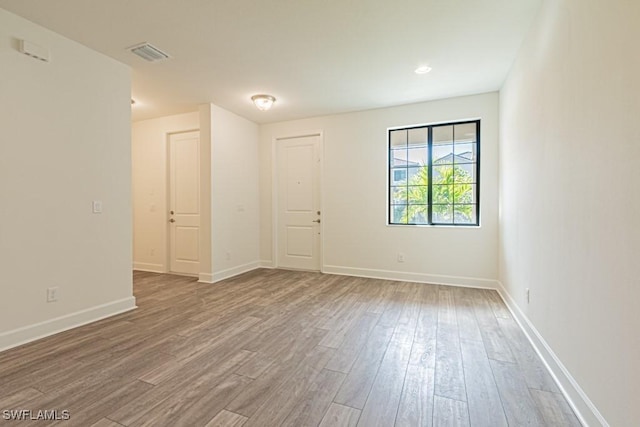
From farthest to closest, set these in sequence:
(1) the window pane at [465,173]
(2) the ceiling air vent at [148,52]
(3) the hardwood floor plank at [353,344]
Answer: (1) the window pane at [465,173] < (2) the ceiling air vent at [148,52] < (3) the hardwood floor plank at [353,344]

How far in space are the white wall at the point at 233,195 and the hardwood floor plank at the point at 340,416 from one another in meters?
3.27

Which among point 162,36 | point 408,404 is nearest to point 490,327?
point 408,404

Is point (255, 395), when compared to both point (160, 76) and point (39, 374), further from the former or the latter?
point (160, 76)

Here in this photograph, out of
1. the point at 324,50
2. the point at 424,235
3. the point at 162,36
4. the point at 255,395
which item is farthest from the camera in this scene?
the point at 424,235

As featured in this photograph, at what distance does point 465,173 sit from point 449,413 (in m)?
3.50

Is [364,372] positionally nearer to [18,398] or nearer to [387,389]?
[387,389]

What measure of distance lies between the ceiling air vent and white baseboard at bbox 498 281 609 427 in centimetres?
424

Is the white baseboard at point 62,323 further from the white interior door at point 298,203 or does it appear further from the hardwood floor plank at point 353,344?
the white interior door at point 298,203

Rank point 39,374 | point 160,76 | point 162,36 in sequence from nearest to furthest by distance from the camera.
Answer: point 39,374, point 162,36, point 160,76

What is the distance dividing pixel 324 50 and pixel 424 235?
9.66 ft

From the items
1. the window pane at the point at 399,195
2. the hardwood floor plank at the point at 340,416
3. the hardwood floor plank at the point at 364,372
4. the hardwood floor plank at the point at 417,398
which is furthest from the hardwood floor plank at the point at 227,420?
the window pane at the point at 399,195

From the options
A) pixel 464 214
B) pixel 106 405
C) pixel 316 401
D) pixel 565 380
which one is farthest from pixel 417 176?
pixel 106 405

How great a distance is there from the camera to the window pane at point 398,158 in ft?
15.2

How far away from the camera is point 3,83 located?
7.61 ft
